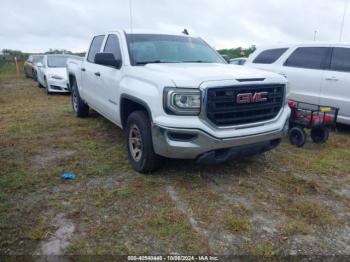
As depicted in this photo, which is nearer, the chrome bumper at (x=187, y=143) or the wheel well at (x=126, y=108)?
the chrome bumper at (x=187, y=143)

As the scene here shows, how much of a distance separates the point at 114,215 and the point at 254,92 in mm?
2043

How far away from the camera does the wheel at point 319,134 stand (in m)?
5.86

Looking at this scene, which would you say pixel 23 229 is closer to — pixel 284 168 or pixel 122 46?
pixel 122 46

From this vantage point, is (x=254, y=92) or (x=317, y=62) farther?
(x=317, y=62)

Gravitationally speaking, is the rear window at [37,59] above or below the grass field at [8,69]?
above

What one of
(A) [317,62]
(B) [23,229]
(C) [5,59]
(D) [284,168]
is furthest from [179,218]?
(C) [5,59]

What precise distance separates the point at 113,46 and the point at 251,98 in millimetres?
2493

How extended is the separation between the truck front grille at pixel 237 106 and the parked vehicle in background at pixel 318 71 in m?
2.79

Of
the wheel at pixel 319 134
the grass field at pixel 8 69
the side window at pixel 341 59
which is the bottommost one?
the grass field at pixel 8 69

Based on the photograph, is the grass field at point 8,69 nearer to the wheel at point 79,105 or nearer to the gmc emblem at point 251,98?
the wheel at point 79,105

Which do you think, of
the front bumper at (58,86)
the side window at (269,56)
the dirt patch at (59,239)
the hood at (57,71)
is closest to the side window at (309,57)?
the side window at (269,56)

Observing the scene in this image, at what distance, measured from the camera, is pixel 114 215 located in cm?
336

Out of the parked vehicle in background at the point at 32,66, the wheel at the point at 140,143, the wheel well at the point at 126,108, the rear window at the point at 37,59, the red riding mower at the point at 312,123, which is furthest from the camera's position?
the parked vehicle in background at the point at 32,66

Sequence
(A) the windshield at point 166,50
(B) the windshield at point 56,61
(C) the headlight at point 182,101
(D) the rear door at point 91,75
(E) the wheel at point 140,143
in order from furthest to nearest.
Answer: (B) the windshield at point 56,61, (D) the rear door at point 91,75, (A) the windshield at point 166,50, (E) the wheel at point 140,143, (C) the headlight at point 182,101
